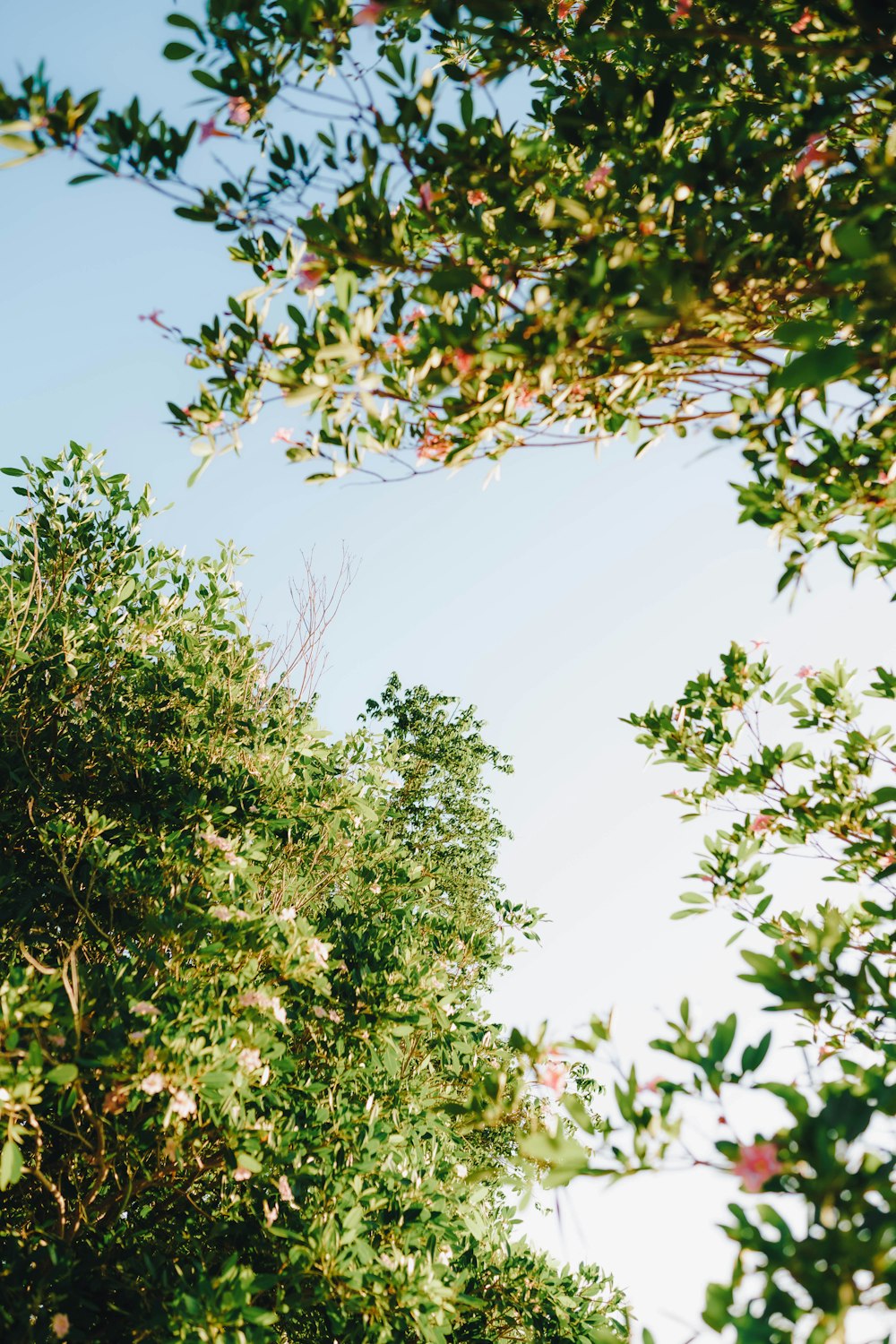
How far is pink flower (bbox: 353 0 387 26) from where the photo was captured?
7.22 feet

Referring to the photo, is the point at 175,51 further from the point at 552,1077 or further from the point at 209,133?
the point at 552,1077

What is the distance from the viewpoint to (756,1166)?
61.3 inches

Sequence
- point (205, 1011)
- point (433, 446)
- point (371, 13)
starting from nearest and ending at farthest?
point (371, 13) → point (433, 446) → point (205, 1011)

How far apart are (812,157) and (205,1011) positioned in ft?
14.6

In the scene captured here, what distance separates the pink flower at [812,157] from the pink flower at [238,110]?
193cm

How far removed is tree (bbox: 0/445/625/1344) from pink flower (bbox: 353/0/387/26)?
3.49 m

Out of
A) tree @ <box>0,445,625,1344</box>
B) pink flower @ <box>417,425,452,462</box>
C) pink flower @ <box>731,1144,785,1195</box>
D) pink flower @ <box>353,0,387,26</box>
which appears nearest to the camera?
pink flower @ <box>731,1144,785,1195</box>

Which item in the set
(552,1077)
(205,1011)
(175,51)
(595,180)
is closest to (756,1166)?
(552,1077)

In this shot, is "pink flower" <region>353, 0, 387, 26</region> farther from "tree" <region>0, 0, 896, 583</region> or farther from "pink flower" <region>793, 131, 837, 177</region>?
"pink flower" <region>793, 131, 837, 177</region>

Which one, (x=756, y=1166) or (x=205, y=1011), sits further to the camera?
(x=205, y=1011)

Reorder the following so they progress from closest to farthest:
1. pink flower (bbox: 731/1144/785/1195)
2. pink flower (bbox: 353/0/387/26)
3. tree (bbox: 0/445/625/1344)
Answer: pink flower (bbox: 731/1144/785/1195)
pink flower (bbox: 353/0/387/26)
tree (bbox: 0/445/625/1344)

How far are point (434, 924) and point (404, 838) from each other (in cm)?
841

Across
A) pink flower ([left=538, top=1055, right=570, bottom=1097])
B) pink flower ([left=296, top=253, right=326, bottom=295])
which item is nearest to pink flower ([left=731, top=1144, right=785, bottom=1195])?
pink flower ([left=538, top=1055, right=570, bottom=1097])

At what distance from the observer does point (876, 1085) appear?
158 centimetres
